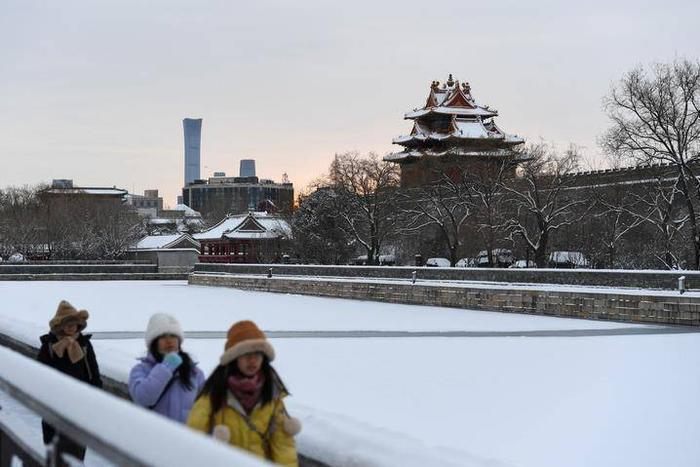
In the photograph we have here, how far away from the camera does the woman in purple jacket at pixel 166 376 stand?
4.87 meters

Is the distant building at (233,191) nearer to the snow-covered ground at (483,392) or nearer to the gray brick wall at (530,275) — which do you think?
the gray brick wall at (530,275)

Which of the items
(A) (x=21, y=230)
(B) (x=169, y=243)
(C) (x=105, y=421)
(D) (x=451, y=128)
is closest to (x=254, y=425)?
(C) (x=105, y=421)

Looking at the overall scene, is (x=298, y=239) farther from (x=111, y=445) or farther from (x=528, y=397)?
(x=111, y=445)

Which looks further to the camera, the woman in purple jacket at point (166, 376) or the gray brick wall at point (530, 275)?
the gray brick wall at point (530, 275)

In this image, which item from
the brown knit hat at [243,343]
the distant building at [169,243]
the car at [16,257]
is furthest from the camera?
the car at [16,257]

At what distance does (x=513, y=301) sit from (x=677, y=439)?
18387mm

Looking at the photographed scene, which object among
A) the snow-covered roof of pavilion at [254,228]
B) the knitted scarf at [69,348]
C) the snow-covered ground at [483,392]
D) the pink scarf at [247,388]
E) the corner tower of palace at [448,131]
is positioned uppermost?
the corner tower of palace at [448,131]

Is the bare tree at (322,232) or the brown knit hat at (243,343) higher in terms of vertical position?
the bare tree at (322,232)

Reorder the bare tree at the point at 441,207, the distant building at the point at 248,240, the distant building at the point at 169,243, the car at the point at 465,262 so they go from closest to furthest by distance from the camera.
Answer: the bare tree at the point at 441,207 → the car at the point at 465,262 → the distant building at the point at 248,240 → the distant building at the point at 169,243

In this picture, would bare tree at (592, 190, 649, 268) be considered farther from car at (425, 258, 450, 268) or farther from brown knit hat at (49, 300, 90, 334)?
brown knit hat at (49, 300, 90, 334)

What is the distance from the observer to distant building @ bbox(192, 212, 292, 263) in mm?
61875

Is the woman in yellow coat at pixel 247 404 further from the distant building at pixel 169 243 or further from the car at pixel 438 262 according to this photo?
the distant building at pixel 169 243

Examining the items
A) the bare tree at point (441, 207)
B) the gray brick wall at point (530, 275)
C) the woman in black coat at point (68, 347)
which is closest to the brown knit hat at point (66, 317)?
the woman in black coat at point (68, 347)

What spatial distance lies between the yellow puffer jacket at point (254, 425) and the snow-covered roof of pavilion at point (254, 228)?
5625 cm
